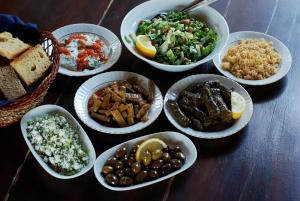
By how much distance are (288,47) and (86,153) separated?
1.08 m

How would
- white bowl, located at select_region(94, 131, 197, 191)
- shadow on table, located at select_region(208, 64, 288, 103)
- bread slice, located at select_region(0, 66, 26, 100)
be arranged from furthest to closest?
1. shadow on table, located at select_region(208, 64, 288, 103)
2. bread slice, located at select_region(0, 66, 26, 100)
3. white bowl, located at select_region(94, 131, 197, 191)

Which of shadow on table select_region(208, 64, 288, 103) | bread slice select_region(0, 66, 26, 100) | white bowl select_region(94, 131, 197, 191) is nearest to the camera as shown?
white bowl select_region(94, 131, 197, 191)

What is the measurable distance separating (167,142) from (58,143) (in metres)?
0.39

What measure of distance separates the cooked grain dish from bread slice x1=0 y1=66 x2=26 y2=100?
33.1 inches

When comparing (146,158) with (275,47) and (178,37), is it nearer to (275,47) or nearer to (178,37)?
(178,37)

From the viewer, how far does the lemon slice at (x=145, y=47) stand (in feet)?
5.48

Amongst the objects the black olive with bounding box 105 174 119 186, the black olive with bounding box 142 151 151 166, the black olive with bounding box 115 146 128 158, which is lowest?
the black olive with bounding box 105 174 119 186

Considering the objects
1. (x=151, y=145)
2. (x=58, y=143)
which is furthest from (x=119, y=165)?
(x=58, y=143)

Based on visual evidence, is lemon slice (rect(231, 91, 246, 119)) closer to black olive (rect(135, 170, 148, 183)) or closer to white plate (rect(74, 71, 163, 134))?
white plate (rect(74, 71, 163, 134))

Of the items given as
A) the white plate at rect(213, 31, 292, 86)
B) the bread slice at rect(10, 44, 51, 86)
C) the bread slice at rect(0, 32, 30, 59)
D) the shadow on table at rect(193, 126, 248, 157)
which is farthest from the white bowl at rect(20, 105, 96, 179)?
the white plate at rect(213, 31, 292, 86)

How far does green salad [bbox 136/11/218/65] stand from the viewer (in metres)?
1.69

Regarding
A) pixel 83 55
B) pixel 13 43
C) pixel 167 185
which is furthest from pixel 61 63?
pixel 167 185

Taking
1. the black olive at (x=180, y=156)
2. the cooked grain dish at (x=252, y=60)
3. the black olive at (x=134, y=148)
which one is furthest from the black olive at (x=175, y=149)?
the cooked grain dish at (x=252, y=60)

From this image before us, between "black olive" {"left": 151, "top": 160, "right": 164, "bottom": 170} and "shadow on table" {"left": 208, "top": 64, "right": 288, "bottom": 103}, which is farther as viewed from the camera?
"shadow on table" {"left": 208, "top": 64, "right": 288, "bottom": 103}
